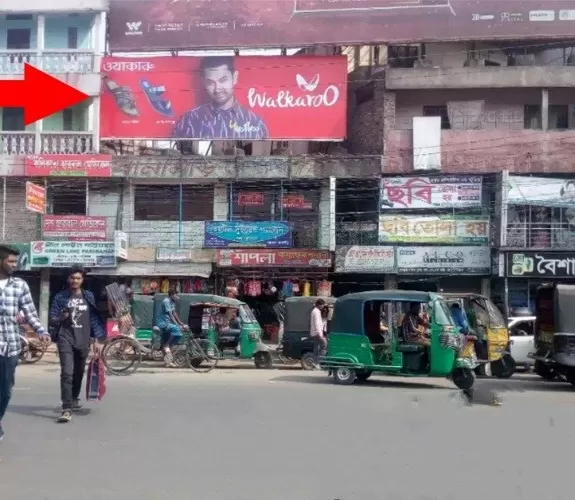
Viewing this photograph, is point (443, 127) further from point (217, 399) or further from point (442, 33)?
point (217, 399)

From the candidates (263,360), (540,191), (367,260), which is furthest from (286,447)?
(540,191)

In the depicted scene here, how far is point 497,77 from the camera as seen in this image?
1037 inches

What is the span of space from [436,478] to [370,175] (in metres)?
20.1

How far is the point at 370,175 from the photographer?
26.4 meters

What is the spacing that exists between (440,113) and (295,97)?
4873 millimetres

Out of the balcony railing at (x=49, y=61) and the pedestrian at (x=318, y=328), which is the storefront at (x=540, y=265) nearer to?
the pedestrian at (x=318, y=328)

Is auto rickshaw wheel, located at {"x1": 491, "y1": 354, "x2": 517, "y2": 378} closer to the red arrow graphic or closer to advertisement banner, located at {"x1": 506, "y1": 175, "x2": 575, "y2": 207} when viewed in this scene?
advertisement banner, located at {"x1": 506, "y1": 175, "x2": 575, "y2": 207}

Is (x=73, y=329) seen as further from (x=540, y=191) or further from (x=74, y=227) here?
(x=540, y=191)

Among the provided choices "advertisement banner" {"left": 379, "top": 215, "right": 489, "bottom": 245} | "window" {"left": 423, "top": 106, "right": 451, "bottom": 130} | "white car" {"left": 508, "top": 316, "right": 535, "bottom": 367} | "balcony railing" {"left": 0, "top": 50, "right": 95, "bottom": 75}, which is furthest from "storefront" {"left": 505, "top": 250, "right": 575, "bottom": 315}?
"balcony railing" {"left": 0, "top": 50, "right": 95, "bottom": 75}

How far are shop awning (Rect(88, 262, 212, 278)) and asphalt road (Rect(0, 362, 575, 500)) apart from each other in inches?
539

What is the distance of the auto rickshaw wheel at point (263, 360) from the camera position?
19.0m

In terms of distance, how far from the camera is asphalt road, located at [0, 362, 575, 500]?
646 centimetres

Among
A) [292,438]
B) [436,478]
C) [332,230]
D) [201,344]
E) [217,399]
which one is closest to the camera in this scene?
[436,478]

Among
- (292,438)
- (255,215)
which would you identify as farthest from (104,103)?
(292,438)
